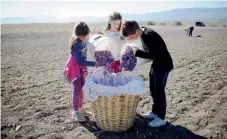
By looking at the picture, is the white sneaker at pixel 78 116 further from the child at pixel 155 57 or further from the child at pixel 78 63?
the child at pixel 155 57

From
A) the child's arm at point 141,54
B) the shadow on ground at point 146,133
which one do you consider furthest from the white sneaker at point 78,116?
the child's arm at point 141,54

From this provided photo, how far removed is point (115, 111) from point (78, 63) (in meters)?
0.90

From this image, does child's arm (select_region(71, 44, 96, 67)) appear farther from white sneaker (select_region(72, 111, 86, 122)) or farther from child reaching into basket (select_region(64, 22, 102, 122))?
white sneaker (select_region(72, 111, 86, 122))

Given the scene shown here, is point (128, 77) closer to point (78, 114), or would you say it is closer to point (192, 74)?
point (78, 114)

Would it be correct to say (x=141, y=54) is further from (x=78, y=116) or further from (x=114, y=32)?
(x=78, y=116)

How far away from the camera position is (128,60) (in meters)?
3.93

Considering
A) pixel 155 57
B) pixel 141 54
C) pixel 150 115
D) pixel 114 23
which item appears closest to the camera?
pixel 141 54

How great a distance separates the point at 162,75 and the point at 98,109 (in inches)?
42.4

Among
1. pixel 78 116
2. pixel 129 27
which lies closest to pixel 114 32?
pixel 129 27

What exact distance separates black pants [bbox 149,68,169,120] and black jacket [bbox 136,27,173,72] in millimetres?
109

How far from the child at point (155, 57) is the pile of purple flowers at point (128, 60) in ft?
0.34

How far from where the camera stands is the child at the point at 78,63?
4.03 m

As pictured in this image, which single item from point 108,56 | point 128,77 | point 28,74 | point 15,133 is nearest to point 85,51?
point 108,56

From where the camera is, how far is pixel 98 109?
396cm
